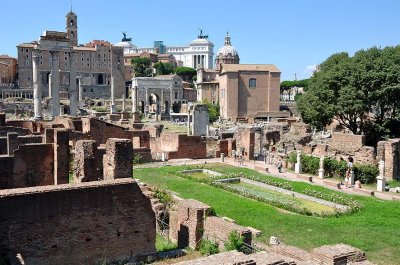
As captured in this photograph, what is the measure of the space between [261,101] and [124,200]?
8006cm

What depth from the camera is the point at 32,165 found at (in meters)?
15.2

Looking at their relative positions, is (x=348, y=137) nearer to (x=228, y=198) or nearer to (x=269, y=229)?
(x=228, y=198)

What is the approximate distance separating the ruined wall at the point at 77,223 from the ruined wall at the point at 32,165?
14.3ft

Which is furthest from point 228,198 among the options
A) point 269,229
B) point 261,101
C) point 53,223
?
point 261,101

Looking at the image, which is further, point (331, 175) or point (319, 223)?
point (331, 175)

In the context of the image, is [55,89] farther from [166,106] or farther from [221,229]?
[221,229]

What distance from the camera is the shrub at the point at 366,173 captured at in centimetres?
2408

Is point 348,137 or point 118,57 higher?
point 118,57

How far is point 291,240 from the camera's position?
13898 millimetres

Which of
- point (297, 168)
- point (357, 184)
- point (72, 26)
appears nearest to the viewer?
point (357, 184)

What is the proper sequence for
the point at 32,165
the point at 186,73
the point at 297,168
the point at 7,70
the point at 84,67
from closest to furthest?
the point at 32,165 < the point at 297,168 < the point at 7,70 < the point at 84,67 < the point at 186,73

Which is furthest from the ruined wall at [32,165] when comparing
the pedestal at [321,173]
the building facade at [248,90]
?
the building facade at [248,90]

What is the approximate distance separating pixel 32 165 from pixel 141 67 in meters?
121

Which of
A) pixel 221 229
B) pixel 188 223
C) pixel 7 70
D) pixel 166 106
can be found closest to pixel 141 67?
pixel 166 106
